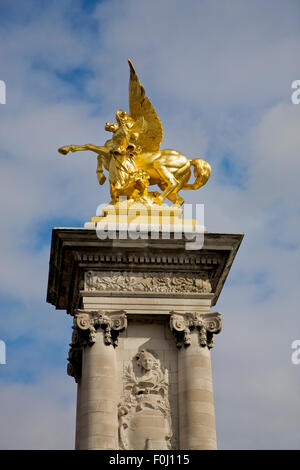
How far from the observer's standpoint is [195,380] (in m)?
21.1

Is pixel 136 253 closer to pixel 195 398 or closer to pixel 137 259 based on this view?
pixel 137 259

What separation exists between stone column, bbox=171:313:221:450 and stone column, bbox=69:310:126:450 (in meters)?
1.59

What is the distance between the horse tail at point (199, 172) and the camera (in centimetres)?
2473

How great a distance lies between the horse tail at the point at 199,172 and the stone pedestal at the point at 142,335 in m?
2.80

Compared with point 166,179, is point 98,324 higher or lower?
lower

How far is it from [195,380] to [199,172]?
6550 millimetres

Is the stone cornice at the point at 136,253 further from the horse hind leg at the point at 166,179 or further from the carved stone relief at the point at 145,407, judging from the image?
the carved stone relief at the point at 145,407

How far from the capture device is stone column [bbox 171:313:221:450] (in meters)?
20.5

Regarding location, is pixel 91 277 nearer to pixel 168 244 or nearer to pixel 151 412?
pixel 168 244

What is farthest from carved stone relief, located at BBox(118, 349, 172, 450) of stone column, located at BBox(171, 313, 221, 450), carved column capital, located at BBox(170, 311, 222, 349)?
carved column capital, located at BBox(170, 311, 222, 349)

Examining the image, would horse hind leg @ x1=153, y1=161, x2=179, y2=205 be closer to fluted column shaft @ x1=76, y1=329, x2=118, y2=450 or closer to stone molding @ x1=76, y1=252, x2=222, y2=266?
stone molding @ x1=76, y1=252, x2=222, y2=266

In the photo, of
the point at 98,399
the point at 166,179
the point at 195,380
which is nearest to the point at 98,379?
the point at 98,399

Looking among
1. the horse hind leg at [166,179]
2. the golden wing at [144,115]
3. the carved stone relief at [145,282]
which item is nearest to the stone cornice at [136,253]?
the carved stone relief at [145,282]
